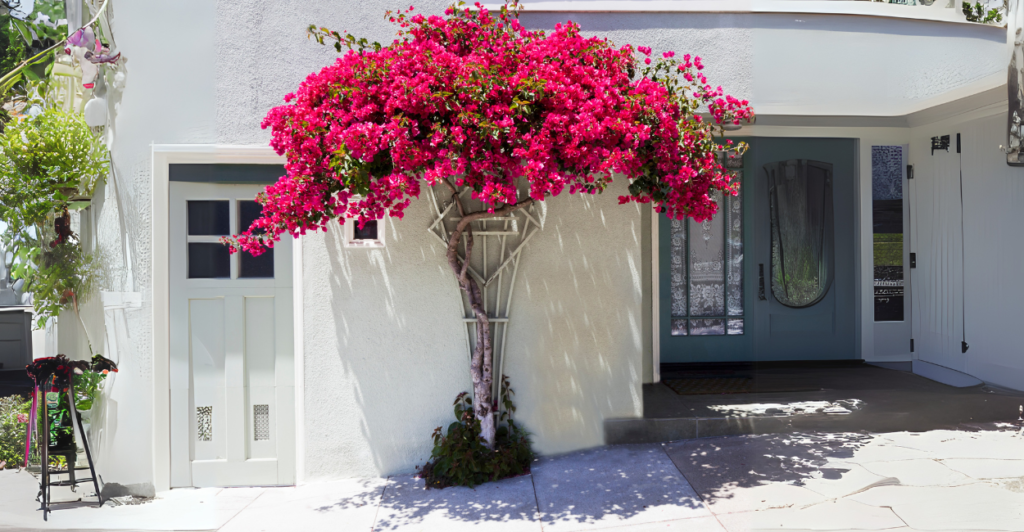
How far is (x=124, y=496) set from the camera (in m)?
4.50

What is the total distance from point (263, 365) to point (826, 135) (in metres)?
5.88

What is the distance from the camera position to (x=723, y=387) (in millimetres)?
5660

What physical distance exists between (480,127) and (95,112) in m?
3.16

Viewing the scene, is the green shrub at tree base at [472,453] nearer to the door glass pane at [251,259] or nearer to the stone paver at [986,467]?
the door glass pane at [251,259]

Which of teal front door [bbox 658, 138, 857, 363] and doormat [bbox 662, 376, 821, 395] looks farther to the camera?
teal front door [bbox 658, 138, 857, 363]

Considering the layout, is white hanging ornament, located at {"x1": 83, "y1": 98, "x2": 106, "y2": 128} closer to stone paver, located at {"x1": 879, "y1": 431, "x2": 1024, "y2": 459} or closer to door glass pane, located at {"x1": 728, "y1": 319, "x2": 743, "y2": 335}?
door glass pane, located at {"x1": 728, "y1": 319, "x2": 743, "y2": 335}

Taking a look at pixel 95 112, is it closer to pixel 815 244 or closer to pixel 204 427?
pixel 204 427

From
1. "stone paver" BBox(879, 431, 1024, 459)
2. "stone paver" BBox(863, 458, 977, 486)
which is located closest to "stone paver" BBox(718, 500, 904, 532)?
"stone paver" BBox(863, 458, 977, 486)

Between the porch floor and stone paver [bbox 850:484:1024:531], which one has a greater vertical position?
the porch floor

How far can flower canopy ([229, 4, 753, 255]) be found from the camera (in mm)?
3375

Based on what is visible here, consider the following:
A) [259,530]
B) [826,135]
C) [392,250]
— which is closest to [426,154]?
[392,250]

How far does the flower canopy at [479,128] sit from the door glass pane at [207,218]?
0.84 meters

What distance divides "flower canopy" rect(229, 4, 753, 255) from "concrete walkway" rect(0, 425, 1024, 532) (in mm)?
1780

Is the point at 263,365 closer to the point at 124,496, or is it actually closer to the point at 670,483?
the point at 124,496
